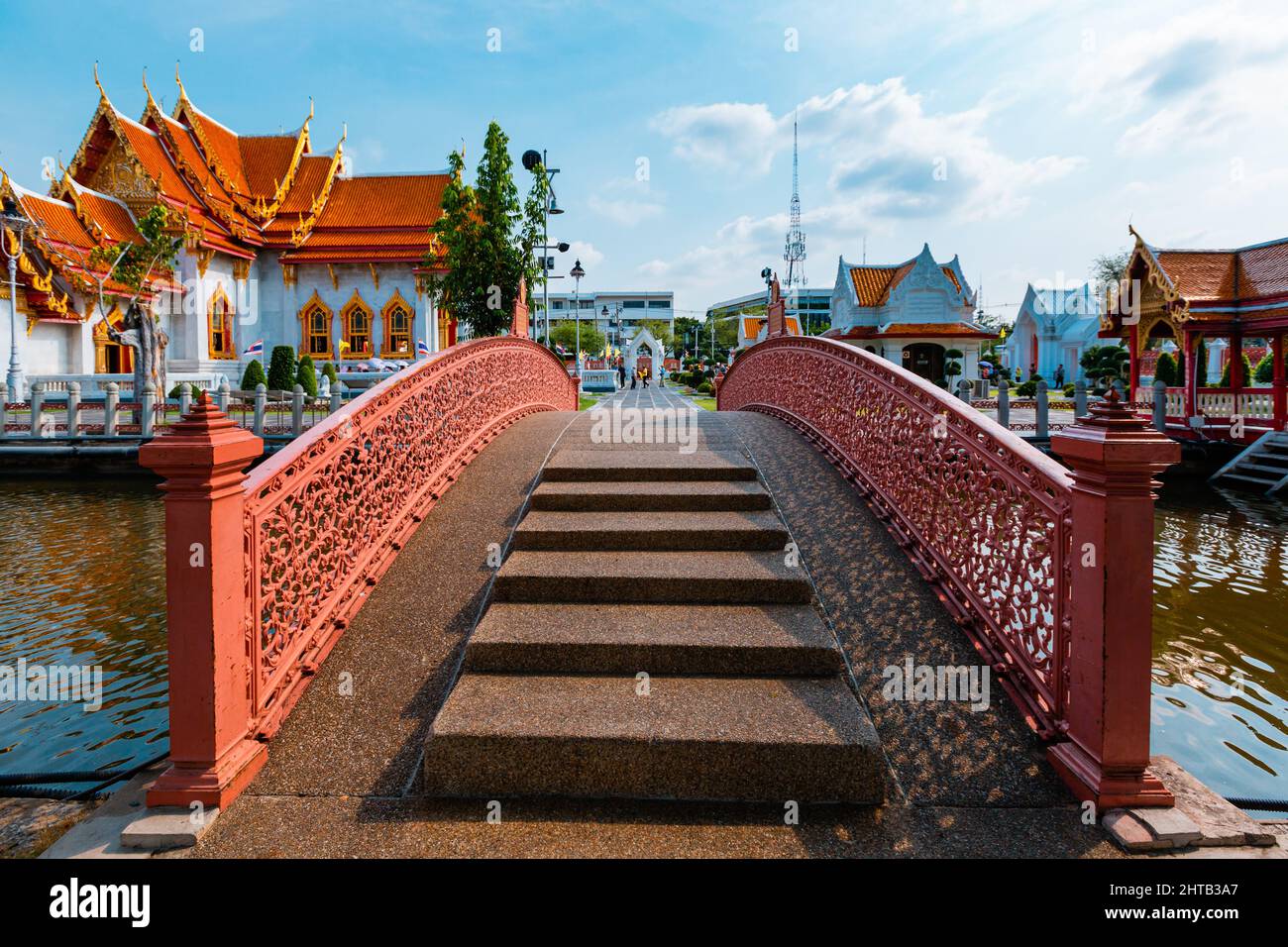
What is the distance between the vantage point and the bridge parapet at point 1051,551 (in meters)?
3.04

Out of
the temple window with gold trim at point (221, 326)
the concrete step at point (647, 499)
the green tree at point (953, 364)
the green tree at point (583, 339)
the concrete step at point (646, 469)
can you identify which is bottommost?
the concrete step at point (647, 499)

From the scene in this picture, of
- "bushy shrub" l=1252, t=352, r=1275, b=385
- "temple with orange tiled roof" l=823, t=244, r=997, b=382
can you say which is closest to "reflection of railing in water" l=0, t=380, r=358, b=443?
"temple with orange tiled roof" l=823, t=244, r=997, b=382

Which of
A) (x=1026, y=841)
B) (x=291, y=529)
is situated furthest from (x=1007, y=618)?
(x=291, y=529)

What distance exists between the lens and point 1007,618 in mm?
3924

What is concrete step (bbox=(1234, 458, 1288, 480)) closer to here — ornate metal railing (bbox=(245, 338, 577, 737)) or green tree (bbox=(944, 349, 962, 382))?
ornate metal railing (bbox=(245, 338, 577, 737))

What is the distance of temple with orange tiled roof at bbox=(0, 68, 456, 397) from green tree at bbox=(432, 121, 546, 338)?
12924 mm

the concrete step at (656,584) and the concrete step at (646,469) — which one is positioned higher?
the concrete step at (646,469)

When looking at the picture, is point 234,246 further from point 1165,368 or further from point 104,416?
point 1165,368

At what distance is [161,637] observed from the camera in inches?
269

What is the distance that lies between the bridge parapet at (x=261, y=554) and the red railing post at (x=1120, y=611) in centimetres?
384

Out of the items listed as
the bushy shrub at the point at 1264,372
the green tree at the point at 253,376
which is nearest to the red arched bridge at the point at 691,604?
the green tree at the point at 253,376

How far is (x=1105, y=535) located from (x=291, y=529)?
4.08 m

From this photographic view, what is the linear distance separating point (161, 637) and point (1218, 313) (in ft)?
73.9

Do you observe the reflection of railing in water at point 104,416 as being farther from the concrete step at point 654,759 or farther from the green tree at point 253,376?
the concrete step at point 654,759
